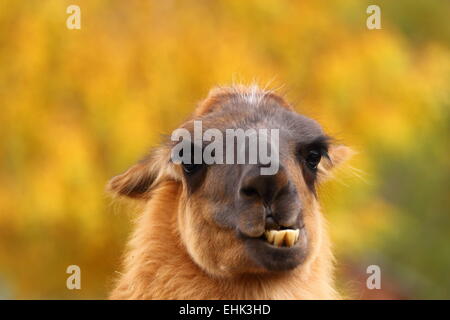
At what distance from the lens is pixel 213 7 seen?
836 centimetres

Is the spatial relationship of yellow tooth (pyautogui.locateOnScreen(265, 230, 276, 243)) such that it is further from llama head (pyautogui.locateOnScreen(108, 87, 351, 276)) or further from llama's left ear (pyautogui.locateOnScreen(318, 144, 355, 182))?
llama's left ear (pyautogui.locateOnScreen(318, 144, 355, 182))

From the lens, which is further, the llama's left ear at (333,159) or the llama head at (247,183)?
the llama's left ear at (333,159)

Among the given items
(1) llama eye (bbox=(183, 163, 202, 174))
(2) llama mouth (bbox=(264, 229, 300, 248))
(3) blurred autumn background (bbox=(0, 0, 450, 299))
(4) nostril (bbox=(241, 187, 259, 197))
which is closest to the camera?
(4) nostril (bbox=(241, 187, 259, 197))

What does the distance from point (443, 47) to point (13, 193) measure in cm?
480

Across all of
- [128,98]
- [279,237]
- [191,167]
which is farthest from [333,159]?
[128,98]

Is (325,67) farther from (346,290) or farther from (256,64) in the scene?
(346,290)

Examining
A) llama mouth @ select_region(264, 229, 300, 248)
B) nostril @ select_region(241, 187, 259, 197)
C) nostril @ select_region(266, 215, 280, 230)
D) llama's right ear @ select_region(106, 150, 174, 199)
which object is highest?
llama's right ear @ select_region(106, 150, 174, 199)

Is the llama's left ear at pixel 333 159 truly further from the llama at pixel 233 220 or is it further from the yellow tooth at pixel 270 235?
the yellow tooth at pixel 270 235

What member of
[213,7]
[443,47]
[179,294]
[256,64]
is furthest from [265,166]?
[443,47]

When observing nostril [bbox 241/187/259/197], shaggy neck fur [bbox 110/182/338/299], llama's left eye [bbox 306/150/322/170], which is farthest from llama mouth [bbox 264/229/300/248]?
llama's left eye [bbox 306/150/322/170]

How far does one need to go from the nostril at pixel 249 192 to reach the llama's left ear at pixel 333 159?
123cm

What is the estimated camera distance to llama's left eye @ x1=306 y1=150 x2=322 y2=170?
16.0ft

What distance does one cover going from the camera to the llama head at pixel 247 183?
4328 millimetres

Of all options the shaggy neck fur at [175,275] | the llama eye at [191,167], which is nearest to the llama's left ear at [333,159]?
the shaggy neck fur at [175,275]
